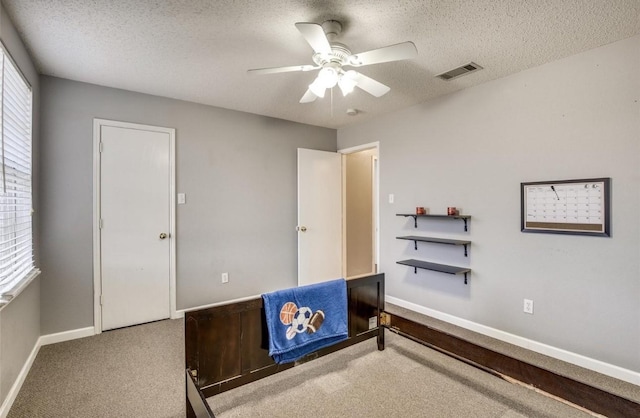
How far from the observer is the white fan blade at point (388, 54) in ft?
5.93

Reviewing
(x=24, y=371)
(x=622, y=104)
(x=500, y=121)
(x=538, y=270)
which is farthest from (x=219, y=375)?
(x=622, y=104)

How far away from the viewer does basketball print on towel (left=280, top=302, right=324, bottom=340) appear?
6.82 ft

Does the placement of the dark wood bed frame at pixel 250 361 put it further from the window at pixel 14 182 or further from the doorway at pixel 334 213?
the doorway at pixel 334 213

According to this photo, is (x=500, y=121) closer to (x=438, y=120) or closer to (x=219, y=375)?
(x=438, y=120)

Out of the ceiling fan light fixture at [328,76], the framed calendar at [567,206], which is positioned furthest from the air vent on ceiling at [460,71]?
the ceiling fan light fixture at [328,76]

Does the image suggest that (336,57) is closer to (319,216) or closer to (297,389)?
(297,389)

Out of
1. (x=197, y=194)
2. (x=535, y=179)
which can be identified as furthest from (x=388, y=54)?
(x=197, y=194)

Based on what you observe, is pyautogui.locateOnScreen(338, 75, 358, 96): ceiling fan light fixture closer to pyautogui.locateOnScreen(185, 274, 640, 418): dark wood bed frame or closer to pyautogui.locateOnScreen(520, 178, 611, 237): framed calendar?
pyautogui.locateOnScreen(185, 274, 640, 418): dark wood bed frame

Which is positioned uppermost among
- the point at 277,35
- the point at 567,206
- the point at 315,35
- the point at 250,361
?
the point at 277,35

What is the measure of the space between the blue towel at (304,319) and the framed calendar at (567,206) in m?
1.77

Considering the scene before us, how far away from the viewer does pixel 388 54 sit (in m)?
1.90

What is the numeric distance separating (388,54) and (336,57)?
1.10ft

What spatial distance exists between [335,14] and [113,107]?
97.8 inches

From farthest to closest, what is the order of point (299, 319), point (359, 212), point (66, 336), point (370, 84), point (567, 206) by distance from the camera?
point (359, 212), point (66, 336), point (567, 206), point (370, 84), point (299, 319)
